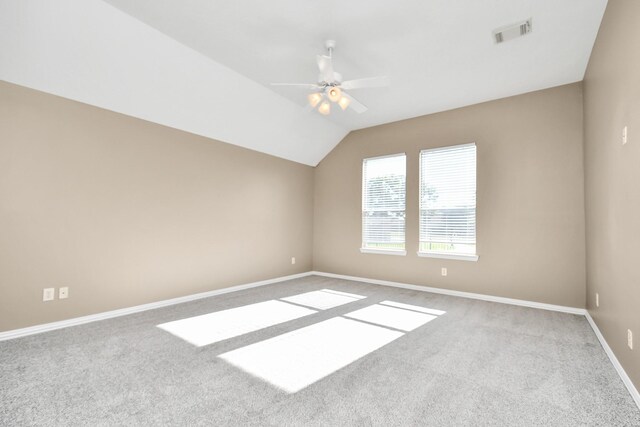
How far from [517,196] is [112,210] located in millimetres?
5320

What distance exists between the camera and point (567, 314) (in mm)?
3711

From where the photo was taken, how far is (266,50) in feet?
10.6

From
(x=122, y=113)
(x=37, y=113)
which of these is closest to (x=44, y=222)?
(x=37, y=113)

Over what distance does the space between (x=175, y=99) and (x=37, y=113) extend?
1345mm

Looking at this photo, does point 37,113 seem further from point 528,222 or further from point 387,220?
point 528,222

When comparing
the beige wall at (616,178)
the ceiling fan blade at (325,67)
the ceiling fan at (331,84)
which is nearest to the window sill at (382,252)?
the beige wall at (616,178)

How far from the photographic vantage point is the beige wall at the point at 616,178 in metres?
1.93

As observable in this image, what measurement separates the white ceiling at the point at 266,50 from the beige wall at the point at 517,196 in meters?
0.39

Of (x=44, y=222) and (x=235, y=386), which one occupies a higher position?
(x=44, y=222)

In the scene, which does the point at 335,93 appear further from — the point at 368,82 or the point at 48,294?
the point at 48,294

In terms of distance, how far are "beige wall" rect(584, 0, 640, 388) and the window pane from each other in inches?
57.1

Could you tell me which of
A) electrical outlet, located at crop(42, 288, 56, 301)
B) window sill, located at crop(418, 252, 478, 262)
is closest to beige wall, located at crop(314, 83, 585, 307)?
window sill, located at crop(418, 252, 478, 262)

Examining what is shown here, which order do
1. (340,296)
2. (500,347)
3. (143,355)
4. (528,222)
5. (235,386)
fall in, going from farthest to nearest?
1. (340,296)
2. (528,222)
3. (500,347)
4. (143,355)
5. (235,386)

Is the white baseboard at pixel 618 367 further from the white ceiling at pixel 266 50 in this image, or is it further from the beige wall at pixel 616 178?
the white ceiling at pixel 266 50
